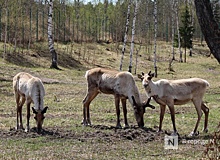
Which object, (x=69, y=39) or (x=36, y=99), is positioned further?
(x=69, y=39)

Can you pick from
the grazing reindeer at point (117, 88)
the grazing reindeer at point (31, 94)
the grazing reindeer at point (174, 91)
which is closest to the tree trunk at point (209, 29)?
the grazing reindeer at point (174, 91)

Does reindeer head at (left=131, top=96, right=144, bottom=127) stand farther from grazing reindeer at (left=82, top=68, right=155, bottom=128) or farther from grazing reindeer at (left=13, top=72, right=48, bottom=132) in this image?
grazing reindeer at (left=13, top=72, right=48, bottom=132)

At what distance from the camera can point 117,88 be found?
12.6 m

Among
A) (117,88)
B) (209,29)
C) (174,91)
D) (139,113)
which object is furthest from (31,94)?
(209,29)

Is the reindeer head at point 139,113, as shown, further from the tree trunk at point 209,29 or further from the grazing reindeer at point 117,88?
the tree trunk at point 209,29

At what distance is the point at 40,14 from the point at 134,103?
42.5m

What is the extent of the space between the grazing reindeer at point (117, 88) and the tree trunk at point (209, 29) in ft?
13.6

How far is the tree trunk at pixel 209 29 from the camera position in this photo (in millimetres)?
8266

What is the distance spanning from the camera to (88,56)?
43.6 meters

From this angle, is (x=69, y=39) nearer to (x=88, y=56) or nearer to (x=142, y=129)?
(x=88, y=56)

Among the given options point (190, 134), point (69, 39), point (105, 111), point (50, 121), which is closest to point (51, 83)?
point (105, 111)

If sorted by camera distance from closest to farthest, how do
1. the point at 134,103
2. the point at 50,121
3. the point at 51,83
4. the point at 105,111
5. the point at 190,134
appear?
the point at 190,134, the point at 134,103, the point at 50,121, the point at 105,111, the point at 51,83

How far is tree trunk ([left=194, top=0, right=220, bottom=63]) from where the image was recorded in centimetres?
827

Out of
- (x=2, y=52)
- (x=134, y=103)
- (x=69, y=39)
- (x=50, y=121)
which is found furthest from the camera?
(x=69, y=39)
